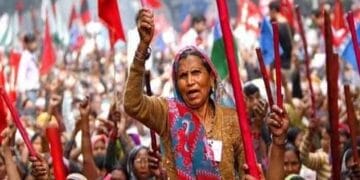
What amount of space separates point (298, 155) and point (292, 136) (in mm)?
928

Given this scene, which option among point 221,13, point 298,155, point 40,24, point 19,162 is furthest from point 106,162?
point 40,24

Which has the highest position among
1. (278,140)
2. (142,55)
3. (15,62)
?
(15,62)

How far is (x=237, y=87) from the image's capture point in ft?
25.9

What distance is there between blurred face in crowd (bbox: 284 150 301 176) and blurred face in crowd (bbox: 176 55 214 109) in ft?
10.1

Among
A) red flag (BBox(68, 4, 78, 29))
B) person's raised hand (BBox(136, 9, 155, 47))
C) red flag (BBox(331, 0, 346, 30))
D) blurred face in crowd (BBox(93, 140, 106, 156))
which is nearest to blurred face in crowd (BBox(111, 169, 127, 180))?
blurred face in crowd (BBox(93, 140, 106, 156))

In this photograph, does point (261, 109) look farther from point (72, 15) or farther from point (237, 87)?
point (72, 15)

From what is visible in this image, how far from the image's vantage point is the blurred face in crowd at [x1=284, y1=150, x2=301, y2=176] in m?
11.7

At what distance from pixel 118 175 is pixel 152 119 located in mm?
2973

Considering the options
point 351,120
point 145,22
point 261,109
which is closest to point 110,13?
point 261,109

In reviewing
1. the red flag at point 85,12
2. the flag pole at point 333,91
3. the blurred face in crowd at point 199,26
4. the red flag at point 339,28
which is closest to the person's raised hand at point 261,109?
the flag pole at point 333,91

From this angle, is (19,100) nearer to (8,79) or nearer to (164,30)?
(8,79)

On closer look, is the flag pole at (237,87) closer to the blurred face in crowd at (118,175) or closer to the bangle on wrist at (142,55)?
the bangle on wrist at (142,55)

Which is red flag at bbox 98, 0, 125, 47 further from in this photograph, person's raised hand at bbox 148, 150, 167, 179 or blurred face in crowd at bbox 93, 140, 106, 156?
person's raised hand at bbox 148, 150, 167, 179

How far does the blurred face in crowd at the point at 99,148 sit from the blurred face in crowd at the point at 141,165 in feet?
4.83
